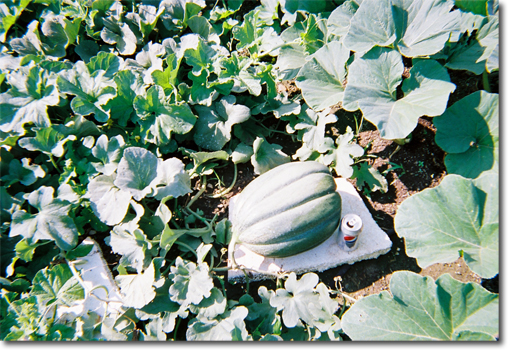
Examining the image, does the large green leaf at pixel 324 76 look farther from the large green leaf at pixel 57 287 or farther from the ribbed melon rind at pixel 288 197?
the large green leaf at pixel 57 287

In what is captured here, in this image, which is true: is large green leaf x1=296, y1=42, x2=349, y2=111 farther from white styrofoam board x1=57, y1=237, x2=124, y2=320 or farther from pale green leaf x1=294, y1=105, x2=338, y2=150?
white styrofoam board x1=57, y1=237, x2=124, y2=320

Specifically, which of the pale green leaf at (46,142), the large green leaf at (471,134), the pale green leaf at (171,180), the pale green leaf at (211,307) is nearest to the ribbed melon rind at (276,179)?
the pale green leaf at (171,180)

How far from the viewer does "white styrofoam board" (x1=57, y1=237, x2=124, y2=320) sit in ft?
7.58

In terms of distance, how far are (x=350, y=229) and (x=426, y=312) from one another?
595 mm

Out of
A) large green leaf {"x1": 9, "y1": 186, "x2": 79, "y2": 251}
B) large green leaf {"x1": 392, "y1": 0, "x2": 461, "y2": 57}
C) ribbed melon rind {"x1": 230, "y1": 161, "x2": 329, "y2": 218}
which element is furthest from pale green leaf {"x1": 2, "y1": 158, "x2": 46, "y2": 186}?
large green leaf {"x1": 392, "y1": 0, "x2": 461, "y2": 57}

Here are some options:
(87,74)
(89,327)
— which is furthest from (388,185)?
(87,74)

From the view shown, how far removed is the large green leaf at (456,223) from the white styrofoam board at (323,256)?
0.38 metres

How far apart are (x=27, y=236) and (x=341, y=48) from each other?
8.20 feet

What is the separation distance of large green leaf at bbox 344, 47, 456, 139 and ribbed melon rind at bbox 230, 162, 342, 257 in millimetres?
531

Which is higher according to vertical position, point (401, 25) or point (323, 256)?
point (401, 25)

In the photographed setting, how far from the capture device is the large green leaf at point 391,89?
219 cm

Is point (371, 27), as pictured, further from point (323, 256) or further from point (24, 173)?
point (24, 173)

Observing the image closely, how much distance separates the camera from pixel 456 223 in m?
1.92

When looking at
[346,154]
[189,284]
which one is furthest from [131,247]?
[346,154]
